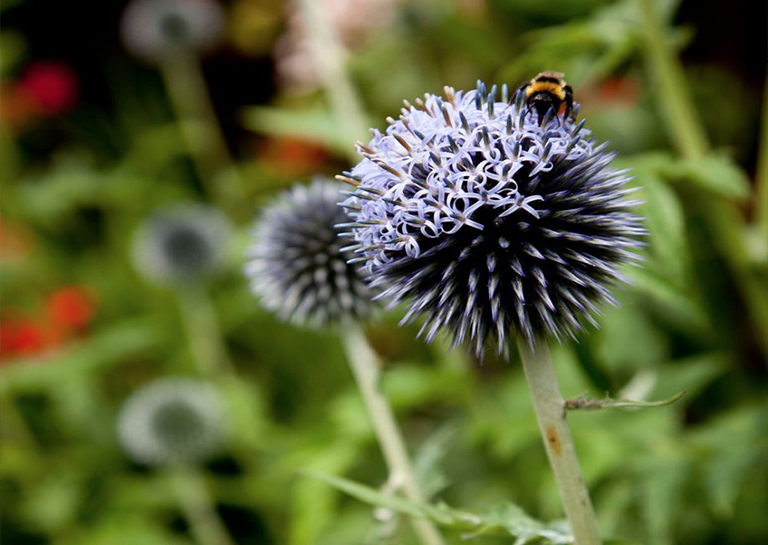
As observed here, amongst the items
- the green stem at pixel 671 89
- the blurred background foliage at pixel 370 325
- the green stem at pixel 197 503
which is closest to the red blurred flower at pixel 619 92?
the blurred background foliage at pixel 370 325

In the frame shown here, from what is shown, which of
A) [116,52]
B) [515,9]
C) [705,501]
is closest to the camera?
[705,501]

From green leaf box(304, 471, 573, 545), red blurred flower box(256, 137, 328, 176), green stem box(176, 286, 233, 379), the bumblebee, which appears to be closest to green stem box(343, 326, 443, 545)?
green leaf box(304, 471, 573, 545)

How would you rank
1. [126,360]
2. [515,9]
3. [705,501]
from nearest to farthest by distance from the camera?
[705,501]
[515,9]
[126,360]

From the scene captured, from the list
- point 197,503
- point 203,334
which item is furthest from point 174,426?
point 203,334

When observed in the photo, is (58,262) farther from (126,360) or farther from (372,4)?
(372,4)

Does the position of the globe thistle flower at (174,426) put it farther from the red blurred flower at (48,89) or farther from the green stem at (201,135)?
the red blurred flower at (48,89)

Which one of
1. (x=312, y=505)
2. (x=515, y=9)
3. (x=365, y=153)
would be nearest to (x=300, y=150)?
(x=515, y=9)

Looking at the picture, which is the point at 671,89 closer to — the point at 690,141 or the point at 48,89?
the point at 690,141
